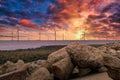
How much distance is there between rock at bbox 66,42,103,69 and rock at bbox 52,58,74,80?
0.54m

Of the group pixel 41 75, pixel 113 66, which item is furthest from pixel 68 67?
pixel 113 66

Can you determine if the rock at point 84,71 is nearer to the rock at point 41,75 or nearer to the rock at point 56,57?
the rock at point 56,57

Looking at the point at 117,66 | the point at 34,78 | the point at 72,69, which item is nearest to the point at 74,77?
the point at 72,69

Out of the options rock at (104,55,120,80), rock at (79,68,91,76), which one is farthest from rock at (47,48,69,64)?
rock at (104,55,120,80)

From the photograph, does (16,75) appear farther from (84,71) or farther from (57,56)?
(84,71)

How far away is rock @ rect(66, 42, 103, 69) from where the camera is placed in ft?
46.4

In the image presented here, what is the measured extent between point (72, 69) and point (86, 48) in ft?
4.64

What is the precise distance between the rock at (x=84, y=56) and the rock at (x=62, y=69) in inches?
21.3

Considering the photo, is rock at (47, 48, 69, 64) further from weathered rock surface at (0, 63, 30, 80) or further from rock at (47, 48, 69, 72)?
weathered rock surface at (0, 63, 30, 80)

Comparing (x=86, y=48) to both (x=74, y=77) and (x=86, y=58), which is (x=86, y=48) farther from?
(x=74, y=77)

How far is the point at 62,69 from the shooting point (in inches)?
533

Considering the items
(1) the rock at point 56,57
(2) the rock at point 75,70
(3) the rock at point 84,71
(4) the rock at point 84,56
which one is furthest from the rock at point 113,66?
(2) the rock at point 75,70

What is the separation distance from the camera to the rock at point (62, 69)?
1355 cm

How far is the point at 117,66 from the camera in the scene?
38.7 feet
